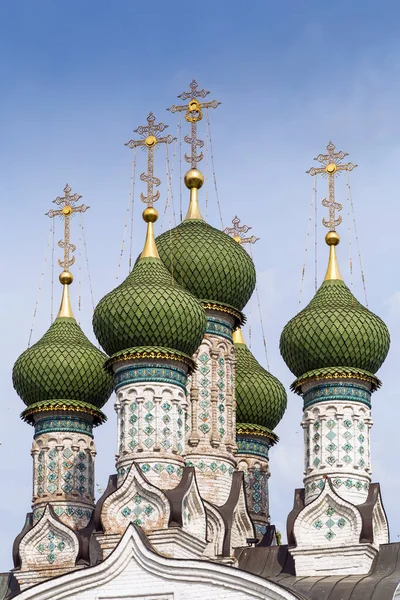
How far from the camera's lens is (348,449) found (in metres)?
25.9

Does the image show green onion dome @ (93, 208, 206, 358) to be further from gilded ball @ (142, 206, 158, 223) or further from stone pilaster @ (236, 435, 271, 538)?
stone pilaster @ (236, 435, 271, 538)

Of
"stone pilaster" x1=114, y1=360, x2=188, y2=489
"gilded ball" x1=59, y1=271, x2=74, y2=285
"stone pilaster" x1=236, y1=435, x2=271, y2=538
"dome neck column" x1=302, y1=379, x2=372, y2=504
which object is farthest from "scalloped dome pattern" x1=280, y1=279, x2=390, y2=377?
"gilded ball" x1=59, y1=271, x2=74, y2=285

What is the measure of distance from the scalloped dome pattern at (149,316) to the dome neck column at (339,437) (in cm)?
195

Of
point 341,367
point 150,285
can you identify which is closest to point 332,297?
point 341,367

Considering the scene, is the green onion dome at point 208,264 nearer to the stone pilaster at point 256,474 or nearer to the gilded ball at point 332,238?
the gilded ball at point 332,238

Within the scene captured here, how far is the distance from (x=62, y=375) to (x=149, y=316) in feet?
10.2

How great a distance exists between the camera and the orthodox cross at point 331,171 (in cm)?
2809

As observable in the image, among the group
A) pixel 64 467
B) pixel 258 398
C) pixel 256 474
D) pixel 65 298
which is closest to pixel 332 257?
pixel 258 398

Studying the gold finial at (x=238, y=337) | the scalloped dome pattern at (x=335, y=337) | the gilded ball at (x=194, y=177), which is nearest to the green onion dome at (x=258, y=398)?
the gold finial at (x=238, y=337)

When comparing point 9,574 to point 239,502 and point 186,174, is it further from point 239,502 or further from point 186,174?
point 186,174

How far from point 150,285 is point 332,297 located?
2941mm

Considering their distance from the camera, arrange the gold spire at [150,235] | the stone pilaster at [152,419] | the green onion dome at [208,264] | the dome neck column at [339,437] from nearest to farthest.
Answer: the stone pilaster at [152,419], the dome neck column at [339,437], the gold spire at [150,235], the green onion dome at [208,264]

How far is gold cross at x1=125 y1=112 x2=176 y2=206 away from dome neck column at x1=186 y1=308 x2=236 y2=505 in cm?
182

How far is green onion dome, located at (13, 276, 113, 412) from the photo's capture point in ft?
91.5
